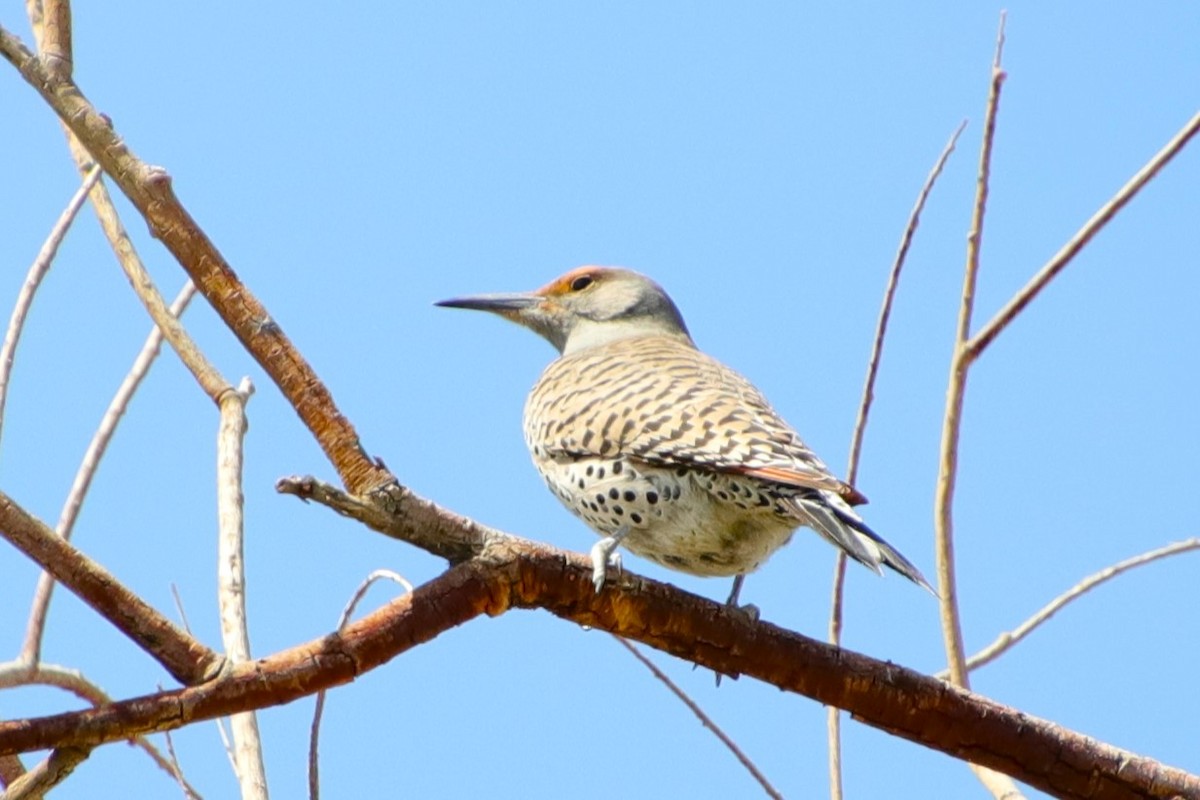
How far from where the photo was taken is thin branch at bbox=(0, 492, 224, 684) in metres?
2.45

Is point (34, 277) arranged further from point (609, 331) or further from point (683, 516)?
point (609, 331)

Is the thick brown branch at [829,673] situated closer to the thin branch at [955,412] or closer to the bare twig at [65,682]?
the thin branch at [955,412]

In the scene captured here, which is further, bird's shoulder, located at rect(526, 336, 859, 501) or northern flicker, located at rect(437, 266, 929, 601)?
bird's shoulder, located at rect(526, 336, 859, 501)

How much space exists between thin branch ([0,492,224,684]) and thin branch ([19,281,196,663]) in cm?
61

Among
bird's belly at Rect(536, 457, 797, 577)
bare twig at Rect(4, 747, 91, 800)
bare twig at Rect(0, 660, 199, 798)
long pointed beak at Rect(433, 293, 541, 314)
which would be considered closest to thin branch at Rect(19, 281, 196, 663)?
bare twig at Rect(0, 660, 199, 798)

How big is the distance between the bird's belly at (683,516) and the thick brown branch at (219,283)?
68.0 inches

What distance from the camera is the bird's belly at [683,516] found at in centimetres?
452

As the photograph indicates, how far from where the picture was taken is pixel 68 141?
385 centimetres

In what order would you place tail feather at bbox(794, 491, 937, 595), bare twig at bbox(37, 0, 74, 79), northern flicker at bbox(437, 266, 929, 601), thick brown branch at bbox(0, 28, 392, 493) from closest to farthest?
thick brown branch at bbox(0, 28, 392, 493), bare twig at bbox(37, 0, 74, 79), tail feather at bbox(794, 491, 937, 595), northern flicker at bbox(437, 266, 929, 601)

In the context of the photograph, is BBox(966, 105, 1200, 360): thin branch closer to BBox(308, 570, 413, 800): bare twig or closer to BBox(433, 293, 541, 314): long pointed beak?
BBox(308, 570, 413, 800): bare twig

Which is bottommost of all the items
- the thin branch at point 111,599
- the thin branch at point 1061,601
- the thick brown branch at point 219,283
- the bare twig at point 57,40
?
the thin branch at point 1061,601

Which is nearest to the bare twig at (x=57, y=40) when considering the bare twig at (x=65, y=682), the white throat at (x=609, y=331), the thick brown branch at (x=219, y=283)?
the thick brown branch at (x=219, y=283)

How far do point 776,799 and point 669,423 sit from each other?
165cm

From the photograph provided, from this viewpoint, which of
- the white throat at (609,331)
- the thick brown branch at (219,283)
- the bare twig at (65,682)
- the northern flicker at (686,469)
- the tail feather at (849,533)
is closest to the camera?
the thick brown branch at (219,283)
